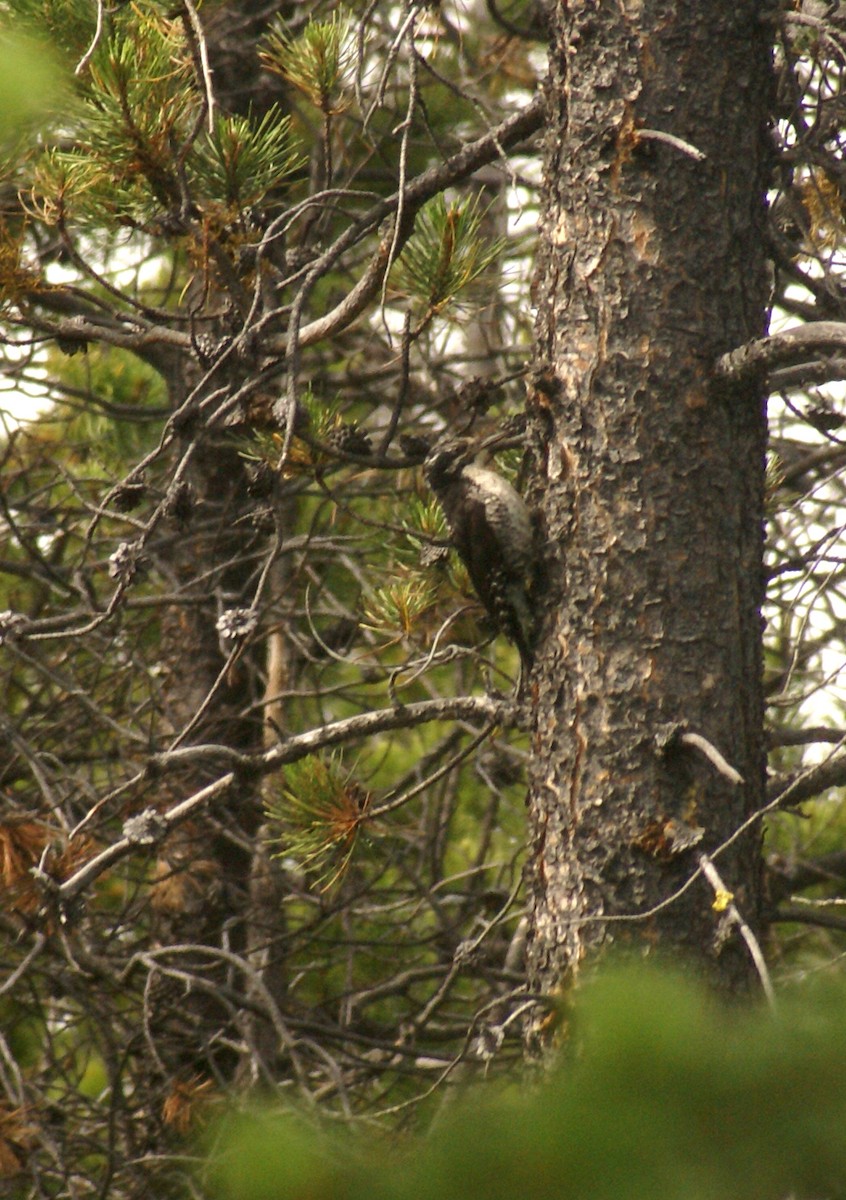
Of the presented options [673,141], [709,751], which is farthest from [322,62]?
[709,751]

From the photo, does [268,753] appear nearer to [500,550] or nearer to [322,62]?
[500,550]

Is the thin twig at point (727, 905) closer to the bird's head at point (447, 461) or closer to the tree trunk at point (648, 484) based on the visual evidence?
the tree trunk at point (648, 484)

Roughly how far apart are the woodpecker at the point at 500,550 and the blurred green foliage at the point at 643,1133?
144 centimetres

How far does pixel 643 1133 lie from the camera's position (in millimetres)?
738

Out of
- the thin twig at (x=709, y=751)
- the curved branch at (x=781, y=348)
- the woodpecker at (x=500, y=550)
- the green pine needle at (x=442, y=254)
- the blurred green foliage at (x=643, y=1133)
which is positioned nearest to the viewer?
the blurred green foliage at (x=643, y=1133)

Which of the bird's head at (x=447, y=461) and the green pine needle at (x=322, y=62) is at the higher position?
the green pine needle at (x=322, y=62)

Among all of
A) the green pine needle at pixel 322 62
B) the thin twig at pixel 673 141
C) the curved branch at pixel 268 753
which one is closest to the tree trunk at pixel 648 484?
the thin twig at pixel 673 141

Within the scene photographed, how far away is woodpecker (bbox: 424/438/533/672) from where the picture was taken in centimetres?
221

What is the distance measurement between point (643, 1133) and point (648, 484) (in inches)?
59.1

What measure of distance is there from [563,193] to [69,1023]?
2.42 meters

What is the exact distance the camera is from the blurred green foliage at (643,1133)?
2.40 ft

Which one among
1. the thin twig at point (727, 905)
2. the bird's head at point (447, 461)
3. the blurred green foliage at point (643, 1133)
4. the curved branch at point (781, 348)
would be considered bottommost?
the blurred green foliage at point (643, 1133)

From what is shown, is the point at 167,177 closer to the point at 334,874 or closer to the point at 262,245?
the point at 262,245

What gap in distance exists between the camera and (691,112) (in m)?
2.19
